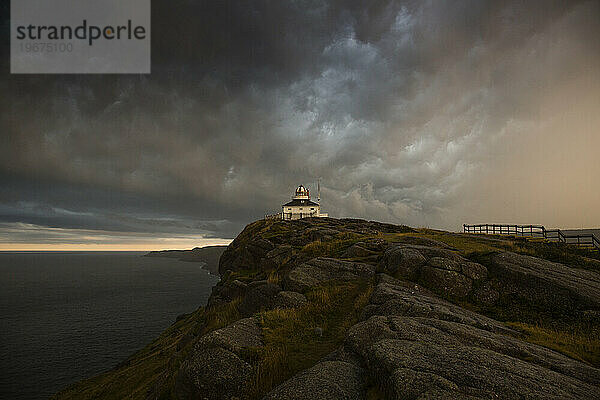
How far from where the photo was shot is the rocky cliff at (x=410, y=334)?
630 cm

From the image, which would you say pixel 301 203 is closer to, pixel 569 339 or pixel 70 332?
pixel 70 332

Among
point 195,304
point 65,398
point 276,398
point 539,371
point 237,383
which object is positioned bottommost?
point 195,304

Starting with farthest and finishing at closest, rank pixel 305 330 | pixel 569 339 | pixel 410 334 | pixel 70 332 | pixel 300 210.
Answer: pixel 300 210, pixel 70 332, pixel 305 330, pixel 569 339, pixel 410 334

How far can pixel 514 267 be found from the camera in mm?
15266

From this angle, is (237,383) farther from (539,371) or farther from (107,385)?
(107,385)

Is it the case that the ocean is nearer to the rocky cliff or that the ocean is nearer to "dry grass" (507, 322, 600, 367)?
the rocky cliff

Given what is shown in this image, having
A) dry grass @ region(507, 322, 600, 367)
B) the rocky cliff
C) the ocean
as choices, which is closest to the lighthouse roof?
the ocean

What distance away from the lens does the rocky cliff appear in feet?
20.7

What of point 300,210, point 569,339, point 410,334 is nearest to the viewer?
point 410,334

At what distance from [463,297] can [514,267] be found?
370cm

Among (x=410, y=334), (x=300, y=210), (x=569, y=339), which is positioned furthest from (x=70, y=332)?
(x=569, y=339)

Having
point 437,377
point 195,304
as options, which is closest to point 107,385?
point 437,377

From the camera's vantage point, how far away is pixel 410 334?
820 centimetres

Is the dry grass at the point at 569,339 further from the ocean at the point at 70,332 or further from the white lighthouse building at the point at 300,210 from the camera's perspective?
the white lighthouse building at the point at 300,210
